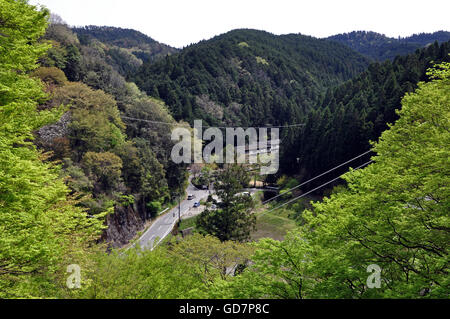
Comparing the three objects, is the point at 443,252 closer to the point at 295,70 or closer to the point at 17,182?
the point at 17,182

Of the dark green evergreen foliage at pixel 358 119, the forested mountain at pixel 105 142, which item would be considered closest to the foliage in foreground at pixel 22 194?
the forested mountain at pixel 105 142

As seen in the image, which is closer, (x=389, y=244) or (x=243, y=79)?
(x=389, y=244)

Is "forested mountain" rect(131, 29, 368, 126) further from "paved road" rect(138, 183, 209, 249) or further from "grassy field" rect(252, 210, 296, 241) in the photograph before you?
"grassy field" rect(252, 210, 296, 241)

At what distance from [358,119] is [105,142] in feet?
117

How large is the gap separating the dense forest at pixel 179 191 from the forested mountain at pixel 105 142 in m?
0.17

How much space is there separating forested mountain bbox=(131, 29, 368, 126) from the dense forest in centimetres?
153

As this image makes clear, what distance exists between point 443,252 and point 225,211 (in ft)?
66.5

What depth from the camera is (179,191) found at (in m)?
45.3

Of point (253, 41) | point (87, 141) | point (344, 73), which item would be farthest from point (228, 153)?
point (344, 73)

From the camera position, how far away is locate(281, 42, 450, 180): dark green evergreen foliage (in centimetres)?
4153

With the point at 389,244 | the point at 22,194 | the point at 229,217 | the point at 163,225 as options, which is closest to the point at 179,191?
the point at 163,225

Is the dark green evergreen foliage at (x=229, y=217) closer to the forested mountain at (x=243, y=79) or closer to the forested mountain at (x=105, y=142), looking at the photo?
the forested mountain at (x=105, y=142)

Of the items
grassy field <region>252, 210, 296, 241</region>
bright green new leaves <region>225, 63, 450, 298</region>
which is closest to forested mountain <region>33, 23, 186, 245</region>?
grassy field <region>252, 210, 296, 241</region>

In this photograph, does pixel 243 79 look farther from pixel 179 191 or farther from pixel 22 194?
pixel 22 194
